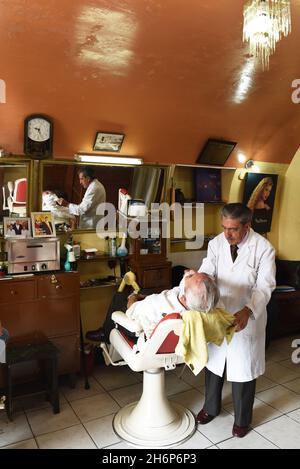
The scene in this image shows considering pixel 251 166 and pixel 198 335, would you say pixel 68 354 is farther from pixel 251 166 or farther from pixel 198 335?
pixel 251 166

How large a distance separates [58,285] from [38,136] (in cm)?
120

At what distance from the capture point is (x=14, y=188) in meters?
3.20

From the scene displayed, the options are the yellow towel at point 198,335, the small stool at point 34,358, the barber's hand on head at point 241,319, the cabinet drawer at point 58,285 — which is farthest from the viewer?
the cabinet drawer at point 58,285

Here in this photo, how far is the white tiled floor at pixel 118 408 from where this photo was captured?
2479 millimetres

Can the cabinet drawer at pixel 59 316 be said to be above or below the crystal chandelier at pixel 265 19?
below

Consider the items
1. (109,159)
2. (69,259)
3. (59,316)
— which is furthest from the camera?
(109,159)

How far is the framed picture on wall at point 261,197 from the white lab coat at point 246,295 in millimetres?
2118

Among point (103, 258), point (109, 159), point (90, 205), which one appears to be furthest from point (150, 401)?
point (109, 159)

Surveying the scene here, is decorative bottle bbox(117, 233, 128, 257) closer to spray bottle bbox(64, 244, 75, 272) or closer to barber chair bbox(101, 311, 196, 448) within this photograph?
spray bottle bbox(64, 244, 75, 272)

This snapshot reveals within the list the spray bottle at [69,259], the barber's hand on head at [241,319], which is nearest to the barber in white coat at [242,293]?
the barber's hand on head at [241,319]

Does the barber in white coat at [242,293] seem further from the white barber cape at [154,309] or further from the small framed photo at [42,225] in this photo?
the small framed photo at [42,225]

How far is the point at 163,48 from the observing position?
8.82 feet

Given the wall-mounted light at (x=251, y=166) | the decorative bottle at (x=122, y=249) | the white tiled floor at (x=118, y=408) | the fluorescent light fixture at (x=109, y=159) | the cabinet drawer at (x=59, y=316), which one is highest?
the wall-mounted light at (x=251, y=166)
